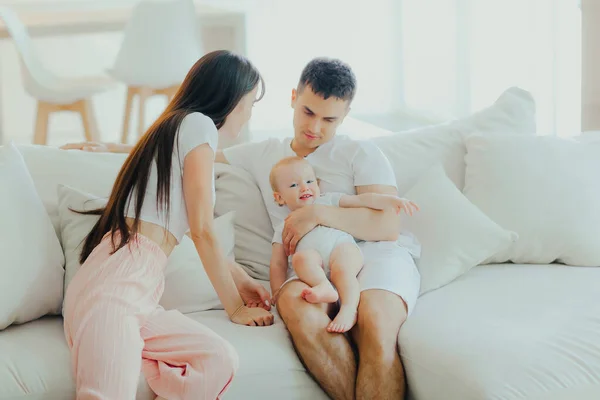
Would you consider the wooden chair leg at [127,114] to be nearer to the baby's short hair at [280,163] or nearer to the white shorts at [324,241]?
the baby's short hair at [280,163]

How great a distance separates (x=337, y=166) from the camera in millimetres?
2191

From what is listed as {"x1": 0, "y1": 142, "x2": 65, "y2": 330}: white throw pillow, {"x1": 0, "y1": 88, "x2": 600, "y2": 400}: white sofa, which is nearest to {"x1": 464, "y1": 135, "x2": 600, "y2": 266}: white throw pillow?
{"x1": 0, "y1": 88, "x2": 600, "y2": 400}: white sofa

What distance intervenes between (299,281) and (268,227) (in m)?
0.38

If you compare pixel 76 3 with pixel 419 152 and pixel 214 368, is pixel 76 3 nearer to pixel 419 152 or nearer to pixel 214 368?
pixel 419 152

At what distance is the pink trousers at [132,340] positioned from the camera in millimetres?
1570

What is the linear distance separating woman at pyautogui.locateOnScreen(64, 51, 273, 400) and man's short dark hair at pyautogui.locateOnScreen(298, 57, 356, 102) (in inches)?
8.3

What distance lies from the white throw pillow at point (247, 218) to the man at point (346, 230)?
4 centimetres

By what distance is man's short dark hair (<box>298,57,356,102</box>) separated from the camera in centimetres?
213

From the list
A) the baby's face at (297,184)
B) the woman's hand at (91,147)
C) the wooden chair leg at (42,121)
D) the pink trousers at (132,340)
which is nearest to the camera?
the pink trousers at (132,340)

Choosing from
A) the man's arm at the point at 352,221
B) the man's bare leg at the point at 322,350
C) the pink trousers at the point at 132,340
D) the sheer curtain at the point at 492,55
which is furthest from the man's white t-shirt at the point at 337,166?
the sheer curtain at the point at 492,55

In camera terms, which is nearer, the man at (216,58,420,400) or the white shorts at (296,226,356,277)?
the man at (216,58,420,400)

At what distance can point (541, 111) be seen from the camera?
3787 mm

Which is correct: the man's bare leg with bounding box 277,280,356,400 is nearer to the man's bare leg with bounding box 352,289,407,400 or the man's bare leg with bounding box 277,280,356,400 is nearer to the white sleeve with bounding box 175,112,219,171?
the man's bare leg with bounding box 352,289,407,400

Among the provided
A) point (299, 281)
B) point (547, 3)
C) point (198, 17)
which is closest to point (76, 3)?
point (198, 17)
